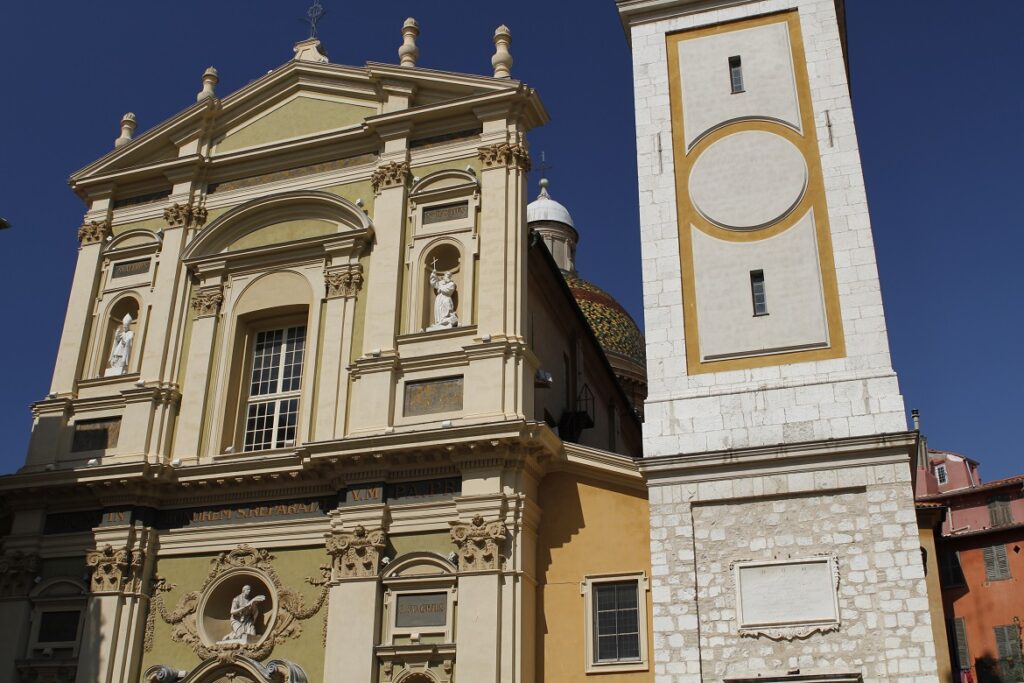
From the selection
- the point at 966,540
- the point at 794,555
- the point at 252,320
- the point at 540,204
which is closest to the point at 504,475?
the point at 794,555

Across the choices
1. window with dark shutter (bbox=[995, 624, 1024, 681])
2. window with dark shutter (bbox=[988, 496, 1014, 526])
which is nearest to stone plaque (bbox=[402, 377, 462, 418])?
window with dark shutter (bbox=[995, 624, 1024, 681])

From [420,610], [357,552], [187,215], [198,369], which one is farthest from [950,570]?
[187,215]

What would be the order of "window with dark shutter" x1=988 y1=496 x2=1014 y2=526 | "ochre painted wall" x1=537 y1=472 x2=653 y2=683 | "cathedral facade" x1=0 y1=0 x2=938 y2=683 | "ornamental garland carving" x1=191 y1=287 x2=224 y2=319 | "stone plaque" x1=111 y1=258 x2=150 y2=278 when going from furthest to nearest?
"window with dark shutter" x1=988 y1=496 x2=1014 y2=526, "stone plaque" x1=111 y1=258 x2=150 y2=278, "ornamental garland carving" x1=191 y1=287 x2=224 y2=319, "ochre painted wall" x1=537 y1=472 x2=653 y2=683, "cathedral facade" x1=0 y1=0 x2=938 y2=683

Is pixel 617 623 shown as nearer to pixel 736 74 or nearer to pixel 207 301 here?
pixel 736 74

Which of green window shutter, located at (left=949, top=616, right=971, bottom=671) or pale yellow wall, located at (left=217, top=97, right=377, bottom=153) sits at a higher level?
pale yellow wall, located at (left=217, top=97, right=377, bottom=153)

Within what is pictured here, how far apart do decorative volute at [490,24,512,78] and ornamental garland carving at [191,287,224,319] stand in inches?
254

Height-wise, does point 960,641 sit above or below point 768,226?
below

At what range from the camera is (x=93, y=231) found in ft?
72.1

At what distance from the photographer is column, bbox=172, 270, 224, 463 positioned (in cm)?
1923

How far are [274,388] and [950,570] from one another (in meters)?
22.4

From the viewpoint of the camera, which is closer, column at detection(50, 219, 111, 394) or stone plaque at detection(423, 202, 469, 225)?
stone plaque at detection(423, 202, 469, 225)

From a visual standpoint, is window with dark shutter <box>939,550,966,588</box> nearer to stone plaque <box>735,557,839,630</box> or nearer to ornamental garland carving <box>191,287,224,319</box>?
stone plaque <box>735,557,839,630</box>

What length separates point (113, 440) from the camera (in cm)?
1981

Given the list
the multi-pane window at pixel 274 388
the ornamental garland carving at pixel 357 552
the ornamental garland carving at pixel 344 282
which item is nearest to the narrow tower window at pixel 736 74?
the ornamental garland carving at pixel 344 282
